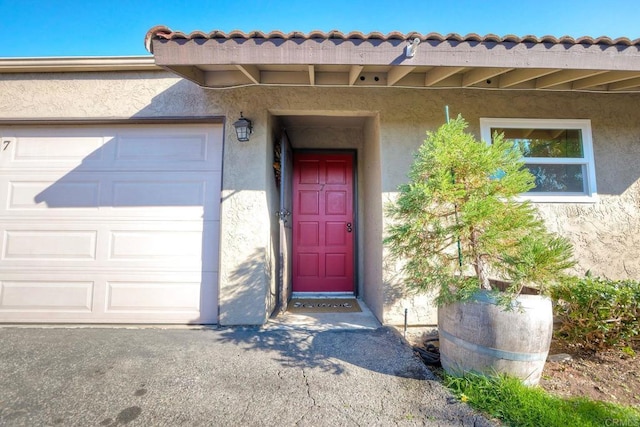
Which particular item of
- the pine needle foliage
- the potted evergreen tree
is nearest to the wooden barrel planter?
the potted evergreen tree

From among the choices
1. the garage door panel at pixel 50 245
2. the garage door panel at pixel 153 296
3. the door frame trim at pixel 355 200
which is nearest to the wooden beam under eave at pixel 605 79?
the door frame trim at pixel 355 200

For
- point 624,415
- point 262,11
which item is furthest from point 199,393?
point 262,11

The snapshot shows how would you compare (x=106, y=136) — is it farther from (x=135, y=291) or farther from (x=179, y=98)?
(x=135, y=291)

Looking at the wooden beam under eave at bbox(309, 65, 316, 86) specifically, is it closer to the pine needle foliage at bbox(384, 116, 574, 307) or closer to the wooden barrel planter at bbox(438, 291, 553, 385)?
the pine needle foliage at bbox(384, 116, 574, 307)

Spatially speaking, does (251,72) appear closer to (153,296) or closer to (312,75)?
(312,75)

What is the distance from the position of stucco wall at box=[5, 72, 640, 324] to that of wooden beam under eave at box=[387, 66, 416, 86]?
22cm

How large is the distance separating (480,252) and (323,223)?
2800 mm

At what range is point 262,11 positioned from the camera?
12.0 feet

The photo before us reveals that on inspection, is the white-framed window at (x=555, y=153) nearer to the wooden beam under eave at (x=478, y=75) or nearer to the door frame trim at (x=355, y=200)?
the wooden beam under eave at (x=478, y=75)

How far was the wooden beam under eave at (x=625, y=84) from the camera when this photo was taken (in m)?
3.02

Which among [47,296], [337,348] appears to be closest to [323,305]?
[337,348]

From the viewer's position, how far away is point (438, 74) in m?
2.86

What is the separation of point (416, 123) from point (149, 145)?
3.30 m

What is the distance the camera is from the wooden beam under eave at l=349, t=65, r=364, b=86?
271 centimetres
